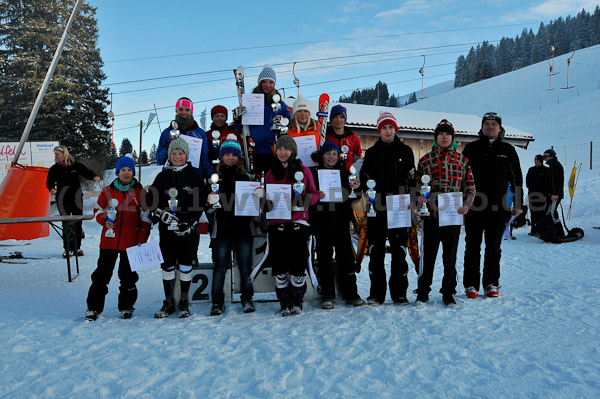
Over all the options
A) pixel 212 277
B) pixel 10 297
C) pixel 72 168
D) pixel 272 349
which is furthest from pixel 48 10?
pixel 272 349

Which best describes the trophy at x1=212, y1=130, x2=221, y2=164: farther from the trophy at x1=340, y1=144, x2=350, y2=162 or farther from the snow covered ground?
the snow covered ground

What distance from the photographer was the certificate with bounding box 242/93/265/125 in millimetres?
4891

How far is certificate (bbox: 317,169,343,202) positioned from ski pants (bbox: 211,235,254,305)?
39.9 inches

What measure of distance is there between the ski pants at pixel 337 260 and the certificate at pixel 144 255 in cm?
175

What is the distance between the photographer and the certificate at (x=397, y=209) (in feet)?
14.6

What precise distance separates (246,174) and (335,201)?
1057 mm

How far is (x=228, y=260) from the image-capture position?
453 cm

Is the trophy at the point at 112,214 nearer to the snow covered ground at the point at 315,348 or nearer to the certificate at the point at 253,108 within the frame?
the snow covered ground at the point at 315,348

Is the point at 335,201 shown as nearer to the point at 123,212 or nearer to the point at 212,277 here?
the point at 212,277

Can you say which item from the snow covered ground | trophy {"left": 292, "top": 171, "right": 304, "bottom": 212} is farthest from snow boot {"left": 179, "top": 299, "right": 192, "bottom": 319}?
trophy {"left": 292, "top": 171, "right": 304, "bottom": 212}

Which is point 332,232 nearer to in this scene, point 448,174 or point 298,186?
point 298,186

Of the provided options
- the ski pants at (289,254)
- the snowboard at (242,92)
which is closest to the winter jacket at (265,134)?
the snowboard at (242,92)

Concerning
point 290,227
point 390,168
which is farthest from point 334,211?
point 390,168

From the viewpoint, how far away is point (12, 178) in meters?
7.63
